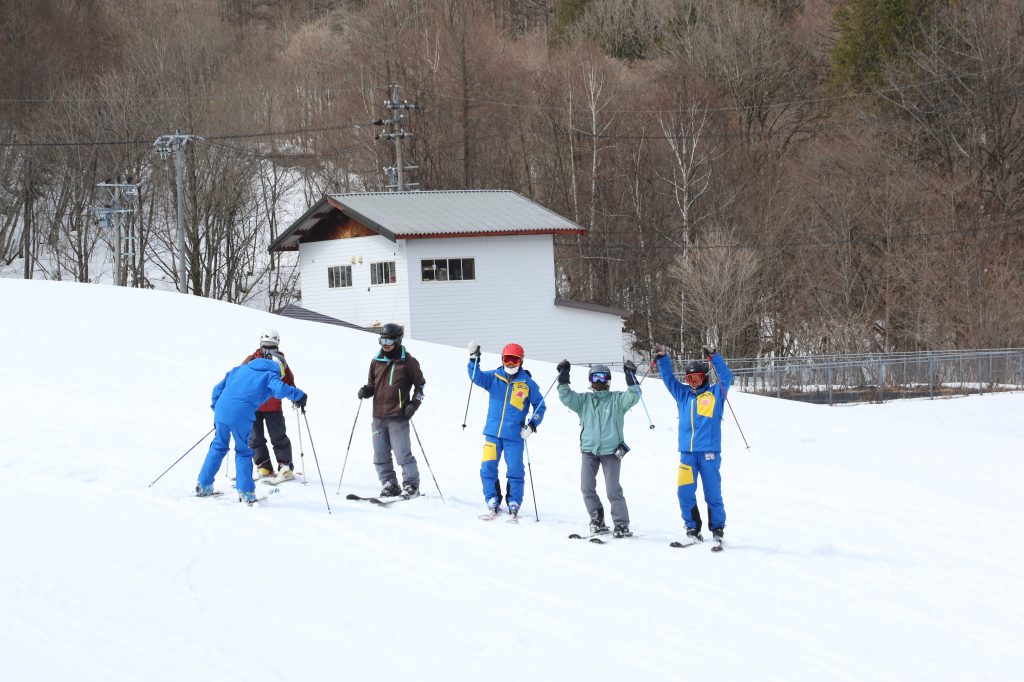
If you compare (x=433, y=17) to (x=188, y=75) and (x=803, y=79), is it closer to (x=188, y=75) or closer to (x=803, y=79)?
(x=188, y=75)

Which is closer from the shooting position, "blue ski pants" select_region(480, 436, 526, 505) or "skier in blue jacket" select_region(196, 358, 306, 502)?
"skier in blue jacket" select_region(196, 358, 306, 502)

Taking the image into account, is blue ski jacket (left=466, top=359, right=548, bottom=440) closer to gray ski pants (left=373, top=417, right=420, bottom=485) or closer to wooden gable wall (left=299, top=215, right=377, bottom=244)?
gray ski pants (left=373, top=417, right=420, bottom=485)

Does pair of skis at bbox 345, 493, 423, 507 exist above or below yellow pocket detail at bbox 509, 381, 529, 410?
below

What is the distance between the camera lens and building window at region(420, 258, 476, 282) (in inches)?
1441

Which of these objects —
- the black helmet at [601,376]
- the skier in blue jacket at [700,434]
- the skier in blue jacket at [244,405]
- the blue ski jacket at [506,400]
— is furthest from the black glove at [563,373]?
the skier in blue jacket at [244,405]

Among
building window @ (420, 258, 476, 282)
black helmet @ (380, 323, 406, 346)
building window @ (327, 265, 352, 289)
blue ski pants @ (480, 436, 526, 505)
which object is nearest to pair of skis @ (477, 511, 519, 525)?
blue ski pants @ (480, 436, 526, 505)

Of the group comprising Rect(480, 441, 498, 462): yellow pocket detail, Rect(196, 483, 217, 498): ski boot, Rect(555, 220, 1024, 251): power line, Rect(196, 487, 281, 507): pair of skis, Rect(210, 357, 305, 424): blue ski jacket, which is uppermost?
Rect(555, 220, 1024, 251): power line

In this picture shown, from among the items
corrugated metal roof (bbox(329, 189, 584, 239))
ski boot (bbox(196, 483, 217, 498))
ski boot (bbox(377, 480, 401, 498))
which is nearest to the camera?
ski boot (bbox(196, 483, 217, 498))

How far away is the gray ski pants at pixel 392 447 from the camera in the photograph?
10.5 meters

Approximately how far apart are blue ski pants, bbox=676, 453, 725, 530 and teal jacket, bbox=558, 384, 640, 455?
665 millimetres

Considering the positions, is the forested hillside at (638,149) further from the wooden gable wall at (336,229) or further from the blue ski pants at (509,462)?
the blue ski pants at (509,462)

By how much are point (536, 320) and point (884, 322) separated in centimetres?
1509

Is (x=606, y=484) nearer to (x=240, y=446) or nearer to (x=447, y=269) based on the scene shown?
(x=240, y=446)

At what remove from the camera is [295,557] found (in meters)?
8.34
